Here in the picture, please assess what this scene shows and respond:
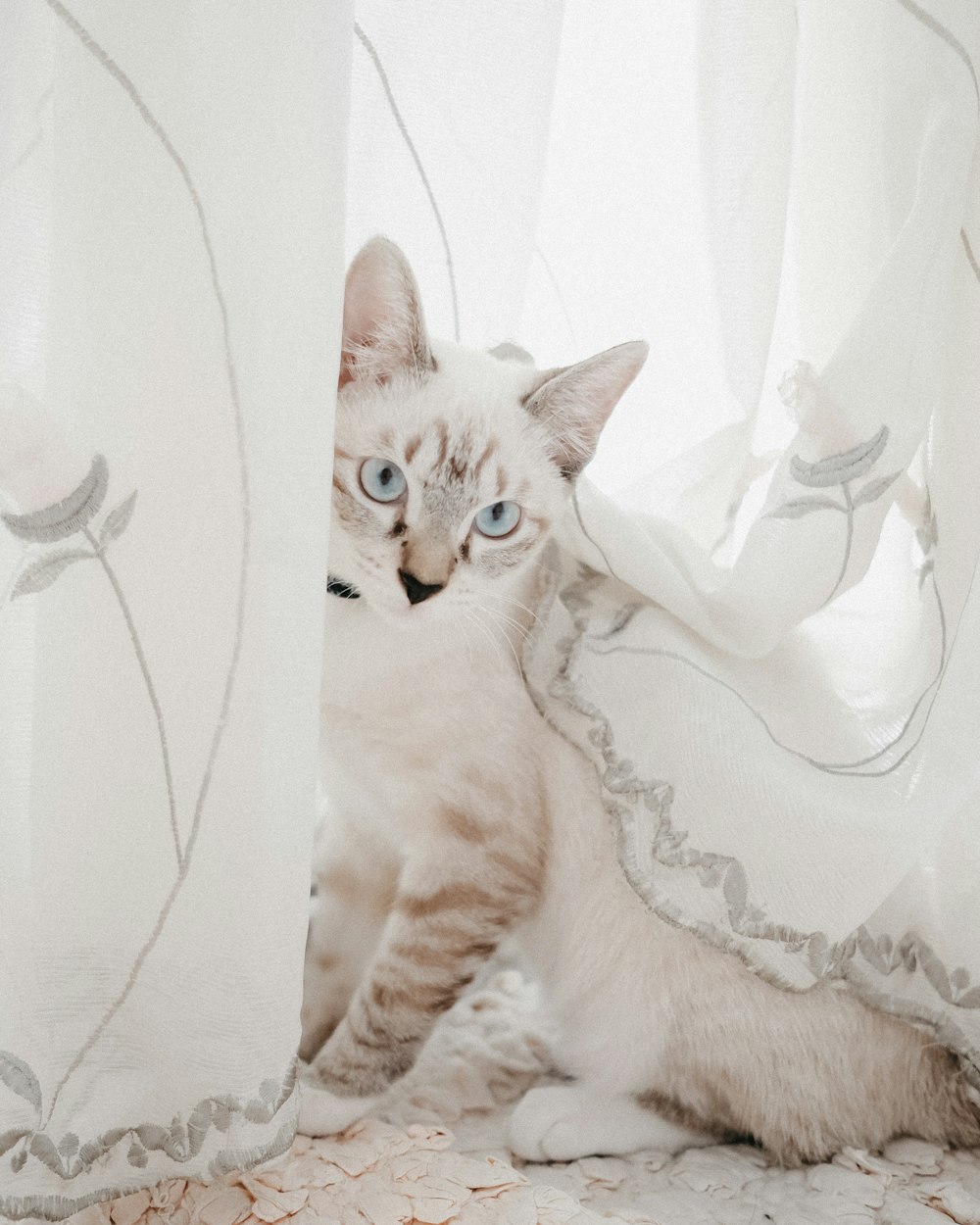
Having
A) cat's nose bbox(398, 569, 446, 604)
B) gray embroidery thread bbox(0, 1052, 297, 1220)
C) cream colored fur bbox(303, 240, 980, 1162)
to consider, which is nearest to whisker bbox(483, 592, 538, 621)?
cream colored fur bbox(303, 240, 980, 1162)

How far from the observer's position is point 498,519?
0.96 metres

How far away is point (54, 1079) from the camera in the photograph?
72cm

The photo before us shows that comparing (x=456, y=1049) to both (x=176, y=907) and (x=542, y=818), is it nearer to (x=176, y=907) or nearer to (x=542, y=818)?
(x=542, y=818)

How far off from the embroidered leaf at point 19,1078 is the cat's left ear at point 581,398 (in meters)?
0.71

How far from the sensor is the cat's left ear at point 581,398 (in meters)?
0.90

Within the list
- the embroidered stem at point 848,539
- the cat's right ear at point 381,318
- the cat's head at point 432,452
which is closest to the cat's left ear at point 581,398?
the cat's head at point 432,452

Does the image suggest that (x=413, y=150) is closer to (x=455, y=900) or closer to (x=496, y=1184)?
(x=455, y=900)

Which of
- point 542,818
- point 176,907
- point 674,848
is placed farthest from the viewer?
point 542,818

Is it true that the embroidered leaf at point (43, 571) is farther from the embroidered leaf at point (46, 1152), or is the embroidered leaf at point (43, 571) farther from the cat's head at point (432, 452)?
the embroidered leaf at point (46, 1152)

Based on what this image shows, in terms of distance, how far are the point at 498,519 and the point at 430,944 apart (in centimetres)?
46

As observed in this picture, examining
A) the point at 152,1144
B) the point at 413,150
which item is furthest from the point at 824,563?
the point at 152,1144

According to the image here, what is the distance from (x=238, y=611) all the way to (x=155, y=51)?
0.38 metres

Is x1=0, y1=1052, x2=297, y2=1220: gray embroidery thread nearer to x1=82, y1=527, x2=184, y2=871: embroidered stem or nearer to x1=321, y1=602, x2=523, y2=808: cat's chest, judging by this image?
x1=82, y1=527, x2=184, y2=871: embroidered stem

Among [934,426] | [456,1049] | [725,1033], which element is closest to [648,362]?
[934,426]
